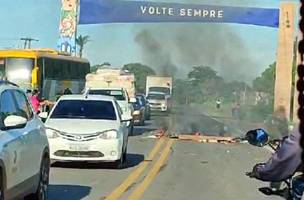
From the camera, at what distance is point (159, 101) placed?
203ft

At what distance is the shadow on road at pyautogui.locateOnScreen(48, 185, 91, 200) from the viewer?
12.5m

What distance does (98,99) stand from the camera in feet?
60.2

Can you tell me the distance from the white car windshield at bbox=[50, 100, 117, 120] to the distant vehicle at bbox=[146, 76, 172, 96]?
1618 inches

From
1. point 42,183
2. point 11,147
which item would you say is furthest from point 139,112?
point 11,147

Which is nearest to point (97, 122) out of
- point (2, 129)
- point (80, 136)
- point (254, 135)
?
point (80, 136)

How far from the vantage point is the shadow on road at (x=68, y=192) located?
12.5 metres

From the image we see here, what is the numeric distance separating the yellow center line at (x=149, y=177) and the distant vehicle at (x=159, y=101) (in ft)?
120

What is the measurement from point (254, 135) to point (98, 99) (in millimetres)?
13463

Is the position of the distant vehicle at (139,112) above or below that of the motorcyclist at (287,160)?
below

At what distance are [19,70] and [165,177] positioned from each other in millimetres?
19430

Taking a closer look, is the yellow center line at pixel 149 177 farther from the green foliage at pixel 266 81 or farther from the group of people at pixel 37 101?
the green foliage at pixel 266 81

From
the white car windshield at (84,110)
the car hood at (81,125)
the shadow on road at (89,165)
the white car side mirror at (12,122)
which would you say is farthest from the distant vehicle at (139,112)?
the white car side mirror at (12,122)

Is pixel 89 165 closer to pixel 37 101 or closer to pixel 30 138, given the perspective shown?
pixel 30 138

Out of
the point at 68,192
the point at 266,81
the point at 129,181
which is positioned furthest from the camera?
the point at 266,81
